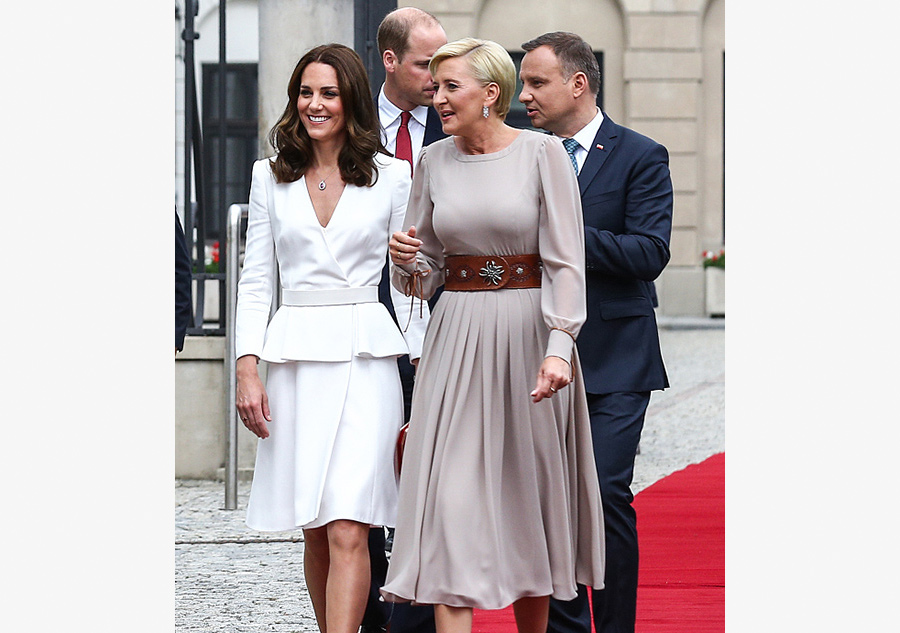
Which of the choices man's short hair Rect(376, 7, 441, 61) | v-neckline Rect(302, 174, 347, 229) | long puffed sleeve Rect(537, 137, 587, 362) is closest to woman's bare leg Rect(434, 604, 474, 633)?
long puffed sleeve Rect(537, 137, 587, 362)

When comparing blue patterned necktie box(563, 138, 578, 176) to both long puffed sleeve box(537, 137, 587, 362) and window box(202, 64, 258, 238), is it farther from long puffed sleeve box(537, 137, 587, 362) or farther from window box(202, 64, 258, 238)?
window box(202, 64, 258, 238)

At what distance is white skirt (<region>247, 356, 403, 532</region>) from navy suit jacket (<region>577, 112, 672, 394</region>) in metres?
0.63

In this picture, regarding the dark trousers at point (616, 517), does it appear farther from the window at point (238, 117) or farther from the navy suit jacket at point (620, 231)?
the window at point (238, 117)

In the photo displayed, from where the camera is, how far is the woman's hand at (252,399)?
14.3 ft

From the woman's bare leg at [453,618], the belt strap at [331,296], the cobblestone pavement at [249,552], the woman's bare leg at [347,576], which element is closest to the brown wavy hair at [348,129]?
the belt strap at [331,296]

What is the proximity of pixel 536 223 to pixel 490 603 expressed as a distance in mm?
996

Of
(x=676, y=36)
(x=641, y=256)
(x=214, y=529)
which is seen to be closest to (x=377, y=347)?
(x=641, y=256)

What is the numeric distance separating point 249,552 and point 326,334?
2.54m

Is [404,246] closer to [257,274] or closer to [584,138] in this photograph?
[257,274]

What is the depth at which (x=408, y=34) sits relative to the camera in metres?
4.98

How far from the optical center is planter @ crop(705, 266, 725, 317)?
2277 cm

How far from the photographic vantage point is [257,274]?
451cm

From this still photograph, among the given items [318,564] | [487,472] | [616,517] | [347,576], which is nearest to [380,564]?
[318,564]

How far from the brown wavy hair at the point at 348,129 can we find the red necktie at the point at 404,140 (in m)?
0.55
